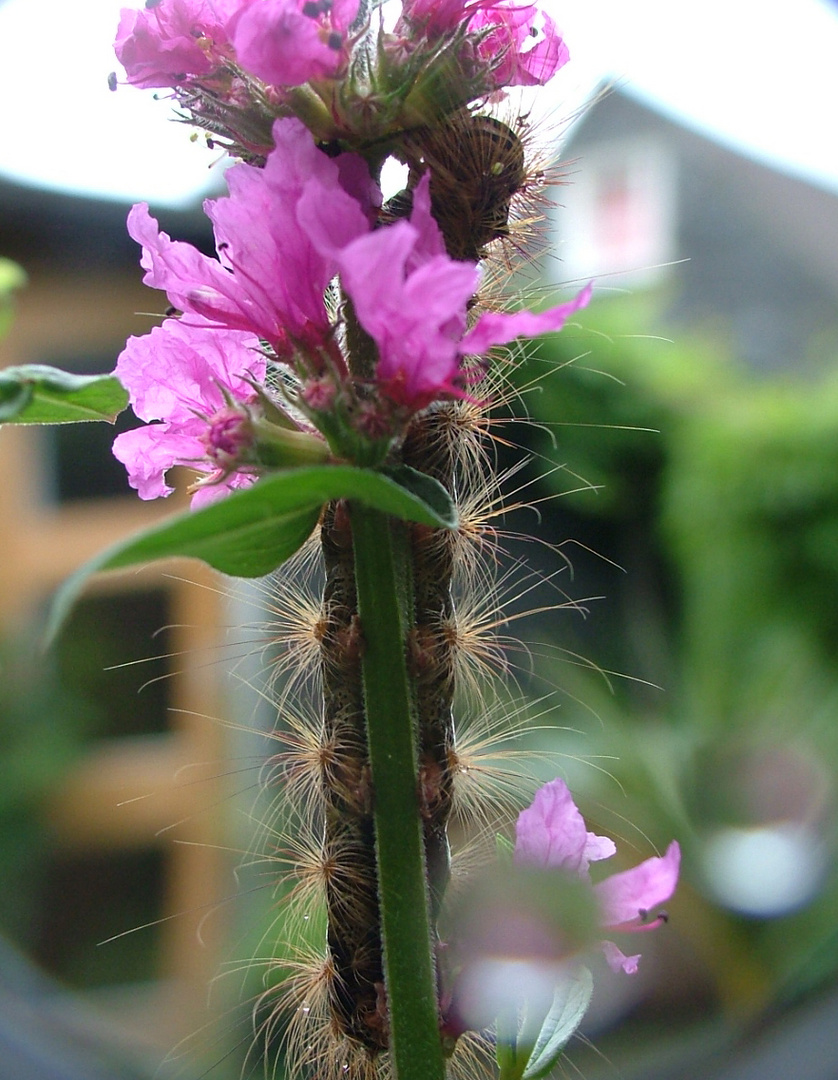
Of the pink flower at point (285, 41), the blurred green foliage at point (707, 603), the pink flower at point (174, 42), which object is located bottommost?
the blurred green foliage at point (707, 603)

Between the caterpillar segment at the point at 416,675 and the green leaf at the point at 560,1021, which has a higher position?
the caterpillar segment at the point at 416,675

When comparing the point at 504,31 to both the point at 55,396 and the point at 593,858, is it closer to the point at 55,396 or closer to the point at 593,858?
the point at 55,396

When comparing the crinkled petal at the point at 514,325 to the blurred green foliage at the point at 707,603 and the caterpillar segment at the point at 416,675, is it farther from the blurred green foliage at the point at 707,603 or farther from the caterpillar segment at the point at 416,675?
the blurred green foliage at the point at 707,603

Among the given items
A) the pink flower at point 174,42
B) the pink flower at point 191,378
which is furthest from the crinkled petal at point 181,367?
the pink flower at point 174,42

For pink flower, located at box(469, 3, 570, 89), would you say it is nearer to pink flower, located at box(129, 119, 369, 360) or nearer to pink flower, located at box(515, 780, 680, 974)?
pink flower, located at box(129, 119, 369, 360)

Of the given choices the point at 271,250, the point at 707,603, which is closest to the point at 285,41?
the point at 271,250

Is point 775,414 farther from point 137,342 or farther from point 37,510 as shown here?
point 137,342

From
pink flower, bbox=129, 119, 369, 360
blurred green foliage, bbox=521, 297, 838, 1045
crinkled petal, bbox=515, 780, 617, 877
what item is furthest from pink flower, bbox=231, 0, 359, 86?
blurred green foliage, bbox=521, 297, 838, 1045

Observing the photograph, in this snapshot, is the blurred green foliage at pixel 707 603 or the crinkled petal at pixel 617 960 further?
the blurred green foliage at pixel 707 603
